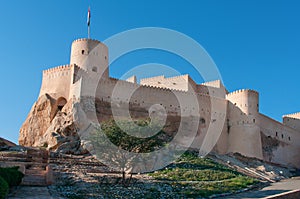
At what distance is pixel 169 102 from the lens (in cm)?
3234

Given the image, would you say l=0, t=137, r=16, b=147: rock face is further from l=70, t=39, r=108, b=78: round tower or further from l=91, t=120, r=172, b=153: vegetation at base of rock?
l=70, t=39, r=108, b=78: round tower

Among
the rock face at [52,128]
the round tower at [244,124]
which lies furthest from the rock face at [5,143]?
the round tower at [244,124]

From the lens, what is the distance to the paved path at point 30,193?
14142mm

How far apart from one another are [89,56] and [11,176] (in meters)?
18.0

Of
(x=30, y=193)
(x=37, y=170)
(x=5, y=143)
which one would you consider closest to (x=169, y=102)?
(x=5, y=143)

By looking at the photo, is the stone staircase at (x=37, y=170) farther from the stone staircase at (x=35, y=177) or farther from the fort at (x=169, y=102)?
the fort at (x=169, y=102)

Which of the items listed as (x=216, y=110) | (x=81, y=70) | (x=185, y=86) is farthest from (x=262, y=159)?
(x=81, y=70)

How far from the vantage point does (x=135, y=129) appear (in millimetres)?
21641

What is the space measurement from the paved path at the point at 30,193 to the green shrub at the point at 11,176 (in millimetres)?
316

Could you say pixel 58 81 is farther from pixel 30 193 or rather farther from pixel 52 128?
pixel 30 193

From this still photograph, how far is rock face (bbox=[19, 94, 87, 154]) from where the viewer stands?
26.0 metres

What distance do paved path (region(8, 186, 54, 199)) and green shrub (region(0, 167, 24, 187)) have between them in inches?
12.4

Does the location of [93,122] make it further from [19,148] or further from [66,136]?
[19,148]

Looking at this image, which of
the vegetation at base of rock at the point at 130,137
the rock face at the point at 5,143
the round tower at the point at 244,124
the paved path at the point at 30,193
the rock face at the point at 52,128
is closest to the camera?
the paved path at the point at 30,193
